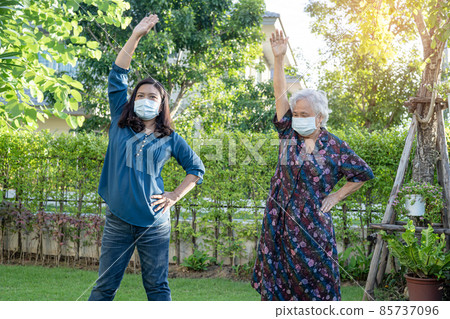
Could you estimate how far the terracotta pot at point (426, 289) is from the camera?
4.37m

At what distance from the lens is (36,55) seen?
4.23 metres

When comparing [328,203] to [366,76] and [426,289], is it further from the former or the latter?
[366,76]

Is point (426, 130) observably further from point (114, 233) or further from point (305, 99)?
point (114, 233)

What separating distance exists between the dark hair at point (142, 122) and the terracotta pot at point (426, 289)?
9.72ft

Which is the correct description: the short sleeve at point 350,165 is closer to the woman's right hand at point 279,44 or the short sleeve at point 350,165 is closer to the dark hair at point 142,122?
the woman's right hand at point 279,44

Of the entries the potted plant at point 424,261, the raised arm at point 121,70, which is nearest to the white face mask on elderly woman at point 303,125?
the raised arm at point 121,70

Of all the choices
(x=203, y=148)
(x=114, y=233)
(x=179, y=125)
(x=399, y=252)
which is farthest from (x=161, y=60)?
(x=114, y=233)

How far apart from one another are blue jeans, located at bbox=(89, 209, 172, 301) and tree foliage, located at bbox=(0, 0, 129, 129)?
125 centimetres

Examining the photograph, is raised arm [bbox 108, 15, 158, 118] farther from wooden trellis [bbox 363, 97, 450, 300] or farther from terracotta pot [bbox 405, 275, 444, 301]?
terracotta pot [bbox 405, 275, 444, 301]

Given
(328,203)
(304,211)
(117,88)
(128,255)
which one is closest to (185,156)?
(117,88)

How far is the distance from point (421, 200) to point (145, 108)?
3.24 meters

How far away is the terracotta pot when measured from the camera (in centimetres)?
437
